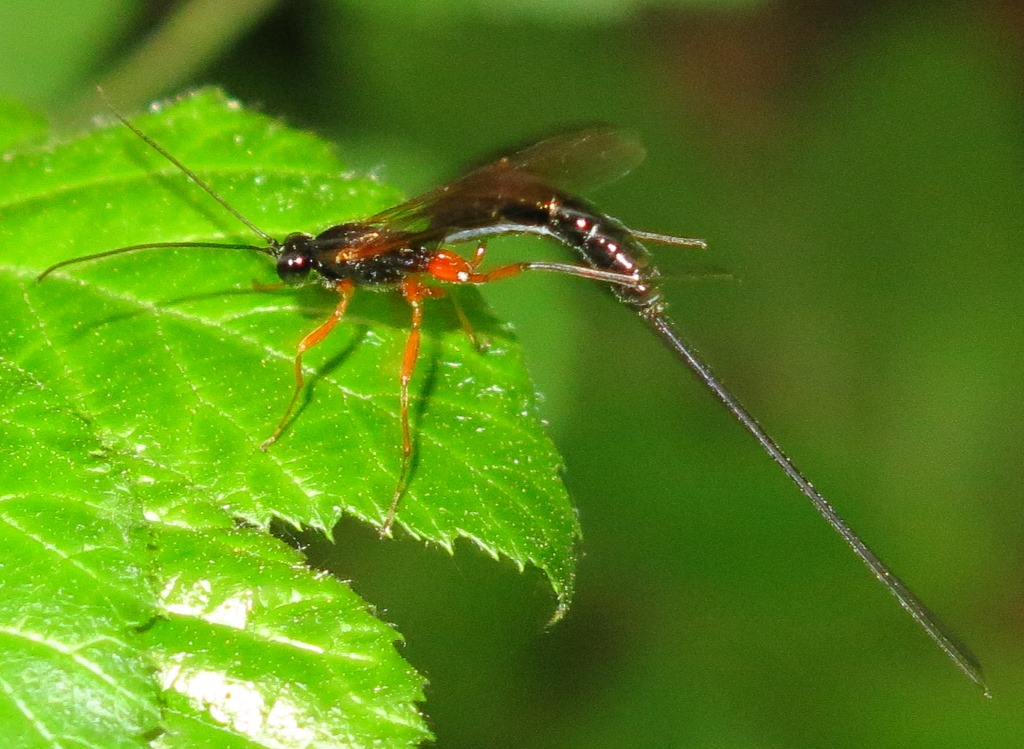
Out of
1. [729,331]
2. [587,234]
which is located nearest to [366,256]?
[587,234]

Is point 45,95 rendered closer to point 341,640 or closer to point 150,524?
point 150,524

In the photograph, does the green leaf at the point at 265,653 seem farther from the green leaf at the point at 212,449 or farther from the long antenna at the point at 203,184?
the long antenna at the point at 203,184

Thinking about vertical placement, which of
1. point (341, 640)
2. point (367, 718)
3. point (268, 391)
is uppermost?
point (268, 391)

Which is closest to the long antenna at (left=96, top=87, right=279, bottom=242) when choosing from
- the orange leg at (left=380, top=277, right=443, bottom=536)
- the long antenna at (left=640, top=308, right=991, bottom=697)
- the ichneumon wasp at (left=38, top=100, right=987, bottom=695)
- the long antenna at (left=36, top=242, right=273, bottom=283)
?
the ichneumon wasp at (left=38, top=100, right=987, bottom=695)

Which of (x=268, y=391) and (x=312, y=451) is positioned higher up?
(x=268, y=391)

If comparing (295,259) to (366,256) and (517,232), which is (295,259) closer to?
(366,256)

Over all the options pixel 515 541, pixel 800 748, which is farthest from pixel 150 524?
pixel 800 748
